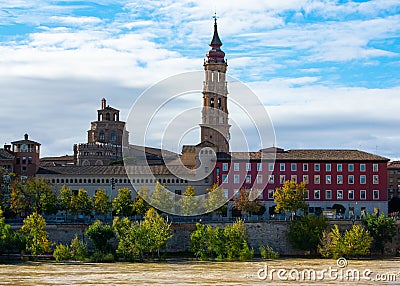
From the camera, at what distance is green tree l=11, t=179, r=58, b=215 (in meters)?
93.5

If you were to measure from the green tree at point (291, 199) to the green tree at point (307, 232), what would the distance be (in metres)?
8.19

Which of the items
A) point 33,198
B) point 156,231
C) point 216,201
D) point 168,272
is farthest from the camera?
point 216,201

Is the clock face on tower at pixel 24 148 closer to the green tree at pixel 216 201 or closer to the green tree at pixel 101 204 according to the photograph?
the green tree at pixel 101 204

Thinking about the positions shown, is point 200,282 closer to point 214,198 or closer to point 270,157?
point 214,198

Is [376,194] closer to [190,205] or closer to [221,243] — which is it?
[190,205]

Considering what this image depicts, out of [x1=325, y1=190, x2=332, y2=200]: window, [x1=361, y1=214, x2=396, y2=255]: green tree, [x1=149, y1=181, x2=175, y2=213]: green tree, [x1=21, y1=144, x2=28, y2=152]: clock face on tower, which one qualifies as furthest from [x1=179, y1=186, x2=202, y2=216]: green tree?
[x1=21, y1=144, x2=28, y2=152]: clock face on tower

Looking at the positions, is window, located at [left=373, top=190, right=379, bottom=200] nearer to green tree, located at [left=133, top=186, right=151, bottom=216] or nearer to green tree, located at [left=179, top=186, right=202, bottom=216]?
green tree, located at [left=179, top=186, right=202, bottom=216]

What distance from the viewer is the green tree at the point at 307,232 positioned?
8625 cm

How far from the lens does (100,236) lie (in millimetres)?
82938

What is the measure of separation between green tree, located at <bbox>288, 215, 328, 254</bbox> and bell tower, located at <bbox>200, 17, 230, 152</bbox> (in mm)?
41077

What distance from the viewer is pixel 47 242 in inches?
3258

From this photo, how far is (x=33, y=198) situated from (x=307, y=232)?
2995 cm

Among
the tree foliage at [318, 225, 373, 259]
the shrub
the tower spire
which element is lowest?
the shrub

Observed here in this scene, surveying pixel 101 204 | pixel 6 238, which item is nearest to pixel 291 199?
pixel 101 204
